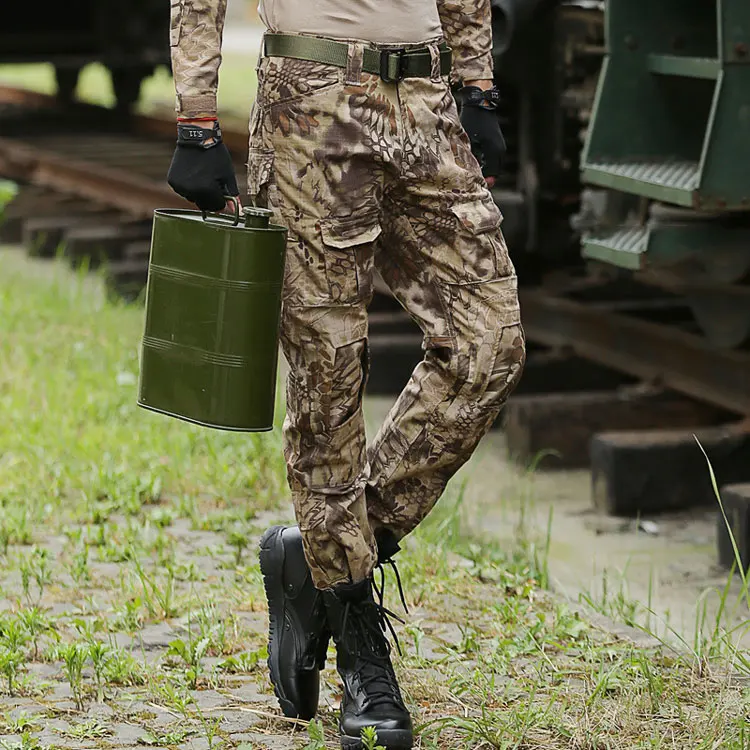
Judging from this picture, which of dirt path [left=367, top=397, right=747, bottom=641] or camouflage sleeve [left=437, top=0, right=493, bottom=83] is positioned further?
dirt path [left=367, top=397, right=747, bottom=641]

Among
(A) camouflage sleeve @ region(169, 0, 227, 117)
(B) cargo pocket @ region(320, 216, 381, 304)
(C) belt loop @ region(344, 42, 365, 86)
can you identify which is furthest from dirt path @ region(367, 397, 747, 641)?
(A) camouflage sleeve @ region(169, 0, 227, 117)

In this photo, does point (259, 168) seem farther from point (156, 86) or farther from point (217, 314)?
point (156, 86)

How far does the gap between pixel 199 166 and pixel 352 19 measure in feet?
1.29

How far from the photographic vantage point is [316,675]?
127 inches

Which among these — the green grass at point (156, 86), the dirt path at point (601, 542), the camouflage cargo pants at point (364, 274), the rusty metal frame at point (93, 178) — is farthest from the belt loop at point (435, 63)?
the green grass at point (156, 86)

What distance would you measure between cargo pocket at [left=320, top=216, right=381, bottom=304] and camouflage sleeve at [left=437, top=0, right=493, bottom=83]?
1.68ft

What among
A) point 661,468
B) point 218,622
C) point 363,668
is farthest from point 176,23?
point 661,468

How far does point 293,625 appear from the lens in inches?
129

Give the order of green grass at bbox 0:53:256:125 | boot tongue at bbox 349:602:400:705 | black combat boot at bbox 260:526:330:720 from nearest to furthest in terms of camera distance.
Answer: boot tongue at bbox 349:602:400:705, black combat boot at bbox 260:526:330:720, green grass at bbox 0:53:256:125

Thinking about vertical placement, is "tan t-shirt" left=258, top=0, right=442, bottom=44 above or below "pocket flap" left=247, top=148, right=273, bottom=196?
above

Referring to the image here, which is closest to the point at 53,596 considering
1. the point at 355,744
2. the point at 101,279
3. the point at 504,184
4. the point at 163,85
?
the point at 355,744

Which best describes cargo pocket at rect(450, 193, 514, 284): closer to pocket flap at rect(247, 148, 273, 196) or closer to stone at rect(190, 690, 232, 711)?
pocket flap at rect(247, 148, 273, 196)

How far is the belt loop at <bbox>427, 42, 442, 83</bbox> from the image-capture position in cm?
300

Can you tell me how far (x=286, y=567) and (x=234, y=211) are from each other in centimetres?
79
